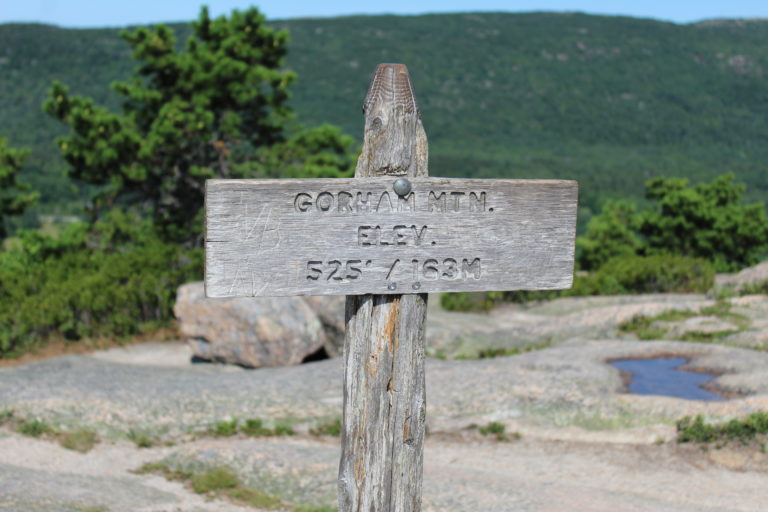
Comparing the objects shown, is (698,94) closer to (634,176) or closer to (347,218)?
(634,176)

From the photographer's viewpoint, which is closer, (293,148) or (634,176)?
(293,148)

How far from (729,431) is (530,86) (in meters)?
146

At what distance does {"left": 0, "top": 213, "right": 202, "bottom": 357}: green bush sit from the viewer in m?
15.5

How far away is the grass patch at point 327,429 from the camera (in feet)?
32.6

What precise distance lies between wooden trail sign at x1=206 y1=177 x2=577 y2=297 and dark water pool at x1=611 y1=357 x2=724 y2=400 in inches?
271

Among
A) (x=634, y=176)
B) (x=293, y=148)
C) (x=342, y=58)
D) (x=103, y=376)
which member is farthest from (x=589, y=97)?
(x=103, y=376)

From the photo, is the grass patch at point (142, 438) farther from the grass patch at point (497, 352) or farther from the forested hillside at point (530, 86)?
the forested hillside at point (530, 86)

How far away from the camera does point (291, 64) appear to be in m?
146

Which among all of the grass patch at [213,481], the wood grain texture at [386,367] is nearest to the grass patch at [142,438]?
the grass patch at [213,481]

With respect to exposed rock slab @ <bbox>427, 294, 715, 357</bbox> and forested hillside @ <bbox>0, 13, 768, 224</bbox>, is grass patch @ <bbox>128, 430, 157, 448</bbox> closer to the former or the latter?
exposed rock slab @ <bbox>427, 294, 715, 357</bbox>

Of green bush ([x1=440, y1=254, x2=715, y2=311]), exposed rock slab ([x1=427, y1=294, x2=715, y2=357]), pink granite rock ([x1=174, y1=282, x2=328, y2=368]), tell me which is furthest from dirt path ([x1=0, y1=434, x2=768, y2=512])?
green bush ([x1=440, y1=254, x2=715, y2=311])

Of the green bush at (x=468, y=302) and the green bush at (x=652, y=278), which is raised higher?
the green bush at (x=652, y=278)

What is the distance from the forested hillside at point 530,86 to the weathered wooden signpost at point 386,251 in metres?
Answer: 82.7

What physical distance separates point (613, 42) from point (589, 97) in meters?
24.6
